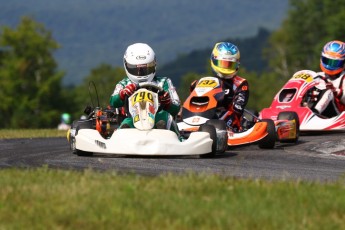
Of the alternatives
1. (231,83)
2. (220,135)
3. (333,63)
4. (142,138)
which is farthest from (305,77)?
(142,138)

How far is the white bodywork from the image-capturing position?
12.4 metres

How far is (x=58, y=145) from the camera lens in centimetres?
1589

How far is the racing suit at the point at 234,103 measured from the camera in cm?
1534

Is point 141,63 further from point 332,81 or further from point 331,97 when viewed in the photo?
point 332,81

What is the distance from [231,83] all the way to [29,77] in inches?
2485

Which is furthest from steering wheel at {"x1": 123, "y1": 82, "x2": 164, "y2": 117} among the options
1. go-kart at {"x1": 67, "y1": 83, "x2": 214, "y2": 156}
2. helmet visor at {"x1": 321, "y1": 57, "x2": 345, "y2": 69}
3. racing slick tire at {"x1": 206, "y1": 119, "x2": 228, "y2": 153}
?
helmet visor at {"x1": 321, "y1": 57, "x2": 345, "y2": 69}

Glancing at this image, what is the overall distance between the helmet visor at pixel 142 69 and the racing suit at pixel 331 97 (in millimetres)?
5615

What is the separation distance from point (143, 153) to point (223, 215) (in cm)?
501

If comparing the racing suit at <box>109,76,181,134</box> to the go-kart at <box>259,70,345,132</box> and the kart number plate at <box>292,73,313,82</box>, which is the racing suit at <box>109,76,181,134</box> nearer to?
the go-kart at <box>259,70,345,132</box>

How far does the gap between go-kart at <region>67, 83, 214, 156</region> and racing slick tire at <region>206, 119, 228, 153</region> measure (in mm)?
293

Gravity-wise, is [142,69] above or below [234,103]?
above

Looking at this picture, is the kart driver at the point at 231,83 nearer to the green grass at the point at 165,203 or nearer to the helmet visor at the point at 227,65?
the helmet visor at the point at 227,65

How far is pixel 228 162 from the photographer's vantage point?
1233 cm

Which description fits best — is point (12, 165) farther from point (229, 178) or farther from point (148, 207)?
point (148, 207)
